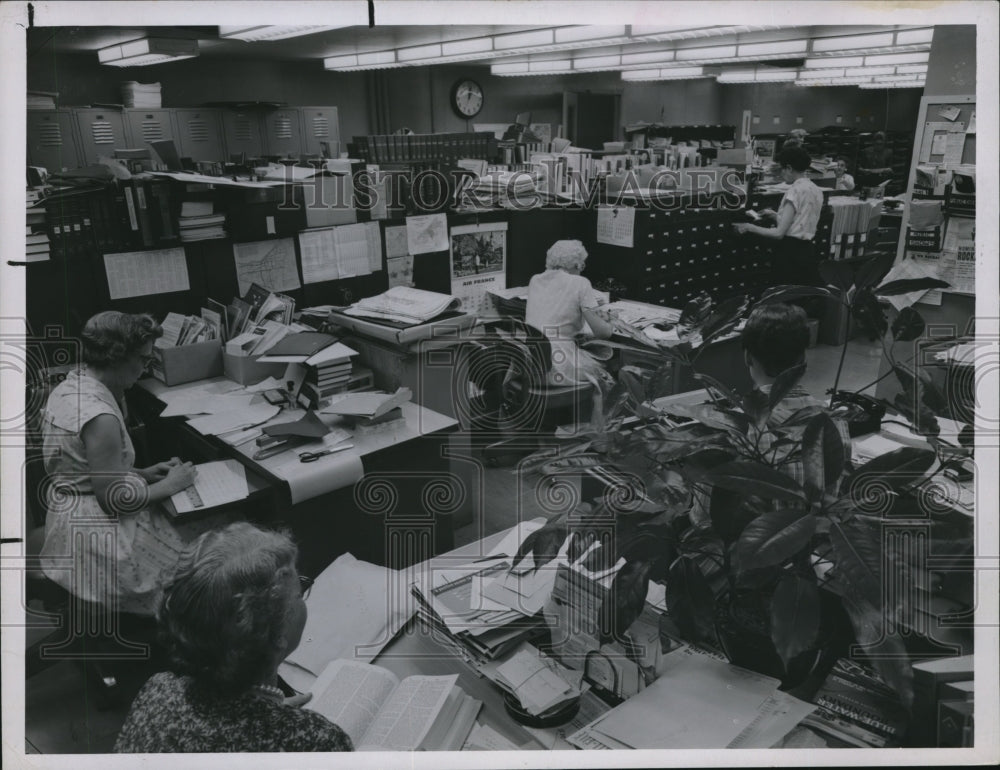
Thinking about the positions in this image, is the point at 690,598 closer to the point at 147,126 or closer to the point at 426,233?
the point at 426,233

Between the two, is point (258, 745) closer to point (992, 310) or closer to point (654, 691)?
point (654, 691)

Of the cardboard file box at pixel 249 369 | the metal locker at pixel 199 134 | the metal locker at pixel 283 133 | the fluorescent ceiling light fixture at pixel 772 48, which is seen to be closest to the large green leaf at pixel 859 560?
the cardboard file box at pixel 249 369

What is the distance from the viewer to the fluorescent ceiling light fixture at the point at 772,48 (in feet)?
20.3

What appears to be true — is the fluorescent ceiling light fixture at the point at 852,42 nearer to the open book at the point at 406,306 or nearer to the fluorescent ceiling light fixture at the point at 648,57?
the fluorescent ceiling light fixture at the point at 648,57

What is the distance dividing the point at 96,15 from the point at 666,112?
12662 millimetres

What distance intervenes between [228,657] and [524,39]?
17.3 ft

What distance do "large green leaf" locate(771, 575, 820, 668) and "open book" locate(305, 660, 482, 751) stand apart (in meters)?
0.56

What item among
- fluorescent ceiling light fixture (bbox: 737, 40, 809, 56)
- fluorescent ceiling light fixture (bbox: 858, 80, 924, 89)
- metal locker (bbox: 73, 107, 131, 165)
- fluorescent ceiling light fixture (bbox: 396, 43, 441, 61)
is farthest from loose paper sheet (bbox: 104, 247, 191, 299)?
fluorescent ceiling light fixture (bbox: 858, 80, 924, 89)

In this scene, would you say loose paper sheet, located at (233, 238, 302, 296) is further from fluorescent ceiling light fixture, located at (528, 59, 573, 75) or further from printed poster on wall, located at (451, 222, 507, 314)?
fluorescent ceiling light fixture, located at (528, 59, 573, 75)

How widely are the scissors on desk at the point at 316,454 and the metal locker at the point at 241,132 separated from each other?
460 centimetres

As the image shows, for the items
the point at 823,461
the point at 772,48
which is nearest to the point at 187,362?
the point at 823,461

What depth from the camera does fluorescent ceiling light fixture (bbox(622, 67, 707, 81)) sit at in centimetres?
963

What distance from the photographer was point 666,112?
12.4m

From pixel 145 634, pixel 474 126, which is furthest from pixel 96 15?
pixel 474 126
